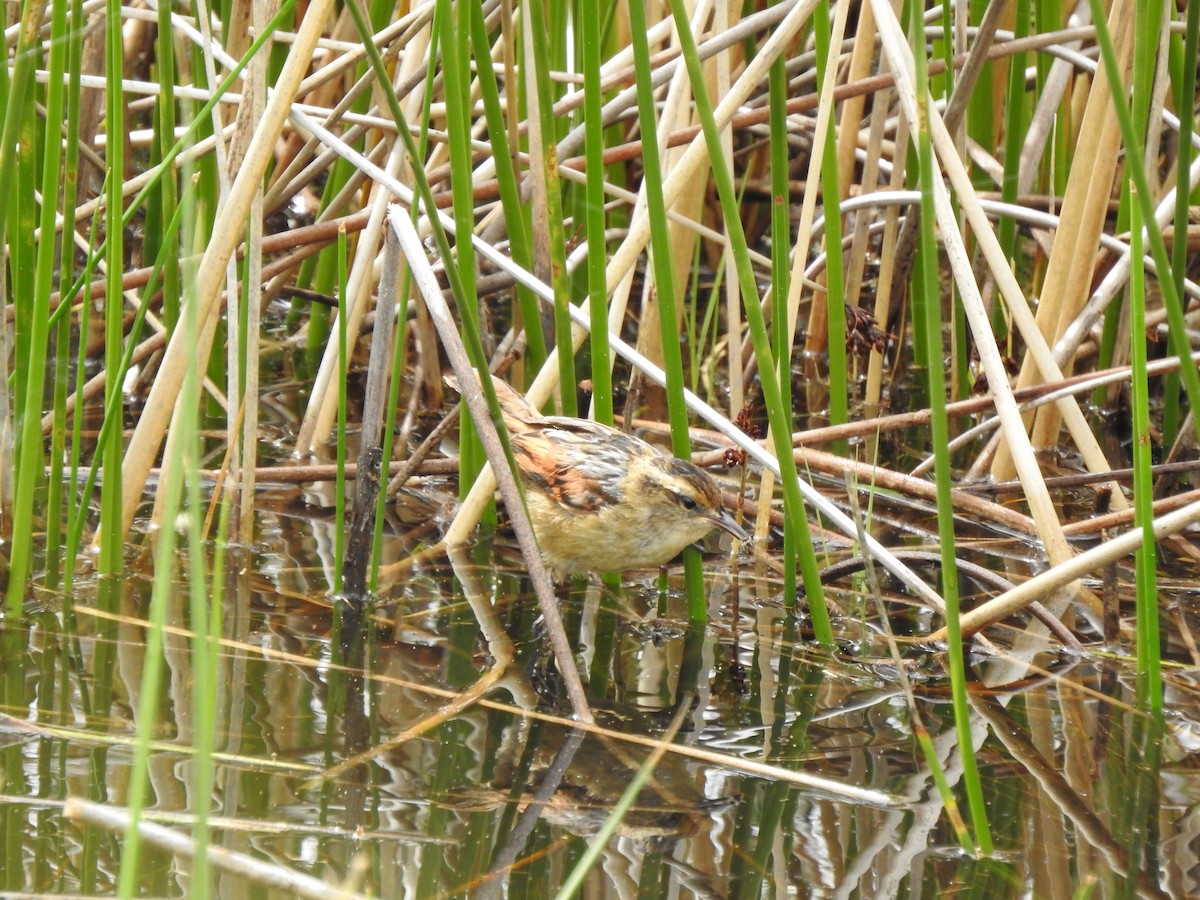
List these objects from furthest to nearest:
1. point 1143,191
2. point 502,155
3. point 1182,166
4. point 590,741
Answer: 1. point 502,155
2. point 1182,166
3. point 590,741
4. point 1143,191

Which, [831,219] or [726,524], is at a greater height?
[831,219]

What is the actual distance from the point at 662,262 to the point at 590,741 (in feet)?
3.53

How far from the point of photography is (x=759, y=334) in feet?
9.34

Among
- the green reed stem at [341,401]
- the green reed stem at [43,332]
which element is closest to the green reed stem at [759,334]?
the green reed stem at [341,401]

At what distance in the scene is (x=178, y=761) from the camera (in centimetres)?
258

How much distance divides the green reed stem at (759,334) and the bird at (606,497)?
0.32m

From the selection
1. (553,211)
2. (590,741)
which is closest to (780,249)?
(553,211)

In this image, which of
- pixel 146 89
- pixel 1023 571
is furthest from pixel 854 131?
pixel 146 89

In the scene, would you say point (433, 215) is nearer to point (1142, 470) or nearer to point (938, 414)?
point (938, 414)

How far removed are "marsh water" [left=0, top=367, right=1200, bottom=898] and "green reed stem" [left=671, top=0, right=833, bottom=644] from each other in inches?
10.4

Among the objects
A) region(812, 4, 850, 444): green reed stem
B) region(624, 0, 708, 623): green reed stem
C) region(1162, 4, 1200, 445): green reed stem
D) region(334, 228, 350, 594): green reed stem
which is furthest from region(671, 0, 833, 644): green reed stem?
region(1162, 4, 1200, 445): green reed stem

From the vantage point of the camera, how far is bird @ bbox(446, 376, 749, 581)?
3.47 metres

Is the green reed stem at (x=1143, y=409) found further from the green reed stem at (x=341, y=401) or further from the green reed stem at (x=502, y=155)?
the green reed stem at (x=341, y=401)

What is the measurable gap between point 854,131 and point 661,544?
2205 millimetres
